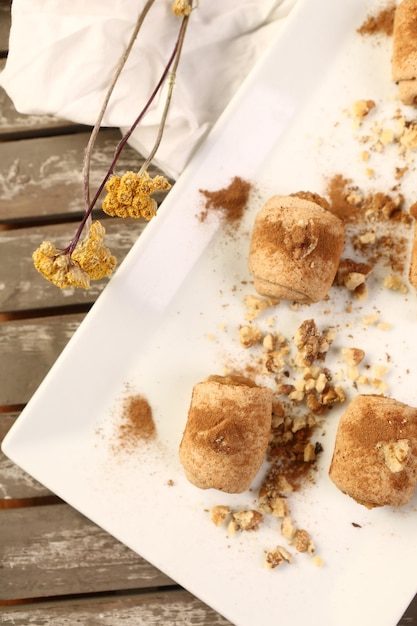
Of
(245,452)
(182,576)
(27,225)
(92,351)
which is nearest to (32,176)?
(27,225)

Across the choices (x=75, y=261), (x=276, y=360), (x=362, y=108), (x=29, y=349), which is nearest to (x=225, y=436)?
(x=276, y=360)

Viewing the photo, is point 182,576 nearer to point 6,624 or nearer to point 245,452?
point 245,452

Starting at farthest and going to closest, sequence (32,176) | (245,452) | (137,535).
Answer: (32,176)
(137,535)
(245,452)

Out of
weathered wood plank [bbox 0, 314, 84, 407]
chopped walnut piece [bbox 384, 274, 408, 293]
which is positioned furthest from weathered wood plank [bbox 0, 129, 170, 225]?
chopped walnut piece [bbox 384, 274, 408, 293]

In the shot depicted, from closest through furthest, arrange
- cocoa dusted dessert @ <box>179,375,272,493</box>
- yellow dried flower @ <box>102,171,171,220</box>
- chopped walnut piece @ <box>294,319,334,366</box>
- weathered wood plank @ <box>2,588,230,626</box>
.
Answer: yellow dried flower @ <box>102,171,171,220</box> < cocoa dusted dessert @ <box>179,375,272,493</box> < chopped walnut piece @ <box>294,319,334,366</box> < weathered wood plank @ <box>2,588,230,626</box>

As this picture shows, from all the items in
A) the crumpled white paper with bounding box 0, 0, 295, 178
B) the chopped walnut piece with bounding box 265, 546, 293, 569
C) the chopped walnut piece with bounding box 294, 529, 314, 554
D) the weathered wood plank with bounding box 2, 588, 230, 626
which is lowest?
the weathered wood plank with bounding box 2, 588, 230, 626

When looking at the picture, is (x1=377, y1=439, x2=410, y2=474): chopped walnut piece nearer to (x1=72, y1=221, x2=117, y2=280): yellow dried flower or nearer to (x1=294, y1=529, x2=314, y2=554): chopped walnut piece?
(x1=294, y1=529, x2=314, y2=554): chopped walnut piece
